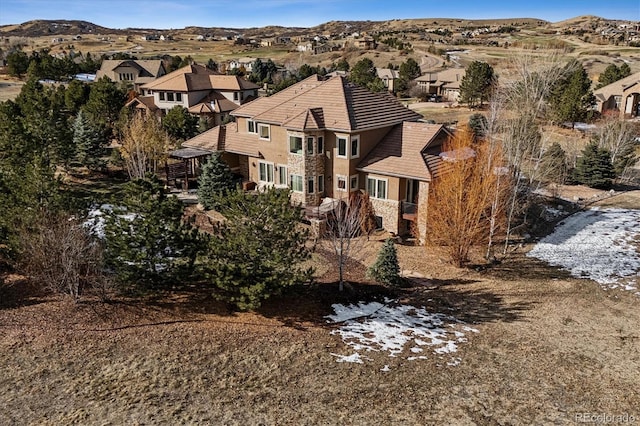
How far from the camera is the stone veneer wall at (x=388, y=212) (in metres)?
29.5

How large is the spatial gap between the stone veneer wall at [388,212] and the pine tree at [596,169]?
70.7ft

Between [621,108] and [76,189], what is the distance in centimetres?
6716

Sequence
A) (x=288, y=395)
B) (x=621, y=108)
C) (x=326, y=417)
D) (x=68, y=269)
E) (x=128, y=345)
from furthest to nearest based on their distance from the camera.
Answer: (x=621, y=108) → (x=68, y=269) → (x=128, y=345) → (x=288, y=395) → (x=326, y=417)

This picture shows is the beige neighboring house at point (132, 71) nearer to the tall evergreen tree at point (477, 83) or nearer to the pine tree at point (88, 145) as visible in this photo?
the pine tree at point (88, 145)

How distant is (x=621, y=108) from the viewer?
6875 cm

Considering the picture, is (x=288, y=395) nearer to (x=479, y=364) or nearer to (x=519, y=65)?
(x=479, y=364)

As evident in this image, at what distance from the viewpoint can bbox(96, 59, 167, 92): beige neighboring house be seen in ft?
301

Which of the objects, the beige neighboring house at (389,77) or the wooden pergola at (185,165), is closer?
the wooden pergola at (185,165)

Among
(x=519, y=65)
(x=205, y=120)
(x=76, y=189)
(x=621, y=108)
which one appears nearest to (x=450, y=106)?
(x=621, y=108)

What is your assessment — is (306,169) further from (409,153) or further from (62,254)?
(62,254)

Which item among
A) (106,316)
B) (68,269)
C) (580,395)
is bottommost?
(580,395)

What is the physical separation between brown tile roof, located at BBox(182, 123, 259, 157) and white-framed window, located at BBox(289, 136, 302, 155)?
13.3 feet

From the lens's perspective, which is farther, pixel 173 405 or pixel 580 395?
pixel 580 395

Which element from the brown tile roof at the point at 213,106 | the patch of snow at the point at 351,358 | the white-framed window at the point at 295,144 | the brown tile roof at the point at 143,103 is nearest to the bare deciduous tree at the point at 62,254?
the patch of snow at the point at 351,358
